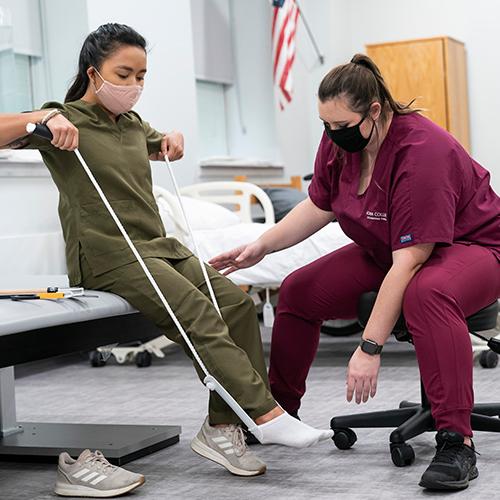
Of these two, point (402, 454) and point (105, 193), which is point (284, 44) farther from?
point (402, 454)

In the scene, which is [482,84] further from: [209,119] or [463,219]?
[463,219]

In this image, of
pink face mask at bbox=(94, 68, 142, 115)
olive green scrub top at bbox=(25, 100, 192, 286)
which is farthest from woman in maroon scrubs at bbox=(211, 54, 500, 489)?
pink face mask at bbox=(94, 68, 142, 115)

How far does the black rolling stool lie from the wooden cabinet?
3.65 meters

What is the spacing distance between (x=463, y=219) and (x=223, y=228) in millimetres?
1833

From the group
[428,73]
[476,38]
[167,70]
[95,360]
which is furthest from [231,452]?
[476,38]

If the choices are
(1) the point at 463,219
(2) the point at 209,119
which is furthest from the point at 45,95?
(1) the point at 463,219

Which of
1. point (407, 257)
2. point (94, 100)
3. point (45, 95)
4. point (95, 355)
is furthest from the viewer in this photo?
point (45, 95)

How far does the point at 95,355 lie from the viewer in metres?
3.92

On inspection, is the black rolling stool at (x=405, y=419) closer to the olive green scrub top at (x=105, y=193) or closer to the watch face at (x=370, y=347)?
the watch face at (x=370, y=347)

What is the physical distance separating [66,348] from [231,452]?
42cm

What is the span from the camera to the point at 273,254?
3639 mm

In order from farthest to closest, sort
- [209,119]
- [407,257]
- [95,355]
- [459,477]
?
[209,119]
[95,355]
[407,257]
[459,477]

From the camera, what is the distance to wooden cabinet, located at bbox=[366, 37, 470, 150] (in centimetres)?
586

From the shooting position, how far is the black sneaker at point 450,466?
1.90 metres
